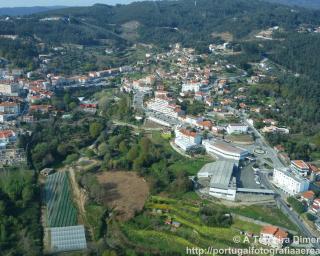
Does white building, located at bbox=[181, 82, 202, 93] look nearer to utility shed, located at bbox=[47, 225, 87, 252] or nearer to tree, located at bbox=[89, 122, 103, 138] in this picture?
tree, located at bbox=[89, 122, 103, 138]

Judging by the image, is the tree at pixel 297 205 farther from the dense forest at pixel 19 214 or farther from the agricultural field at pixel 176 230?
the dense forest at pixel 19 214

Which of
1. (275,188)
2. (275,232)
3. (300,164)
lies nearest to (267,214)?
(275,232)

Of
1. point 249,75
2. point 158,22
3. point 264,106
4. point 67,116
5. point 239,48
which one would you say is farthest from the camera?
point 158,22

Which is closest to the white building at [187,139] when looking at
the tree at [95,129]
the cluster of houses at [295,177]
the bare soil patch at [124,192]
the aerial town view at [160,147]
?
the aerial town view at [160,147]

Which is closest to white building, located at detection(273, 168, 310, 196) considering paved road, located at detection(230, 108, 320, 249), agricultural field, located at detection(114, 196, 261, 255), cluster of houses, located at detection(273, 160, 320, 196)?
cluster of houses, located at detection(273, 160, 320, 196)

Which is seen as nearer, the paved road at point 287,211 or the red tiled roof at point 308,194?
the paved road at point 287,211

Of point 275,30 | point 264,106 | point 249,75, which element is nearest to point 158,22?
point 275,30

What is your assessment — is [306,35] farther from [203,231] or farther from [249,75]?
[203,231]
